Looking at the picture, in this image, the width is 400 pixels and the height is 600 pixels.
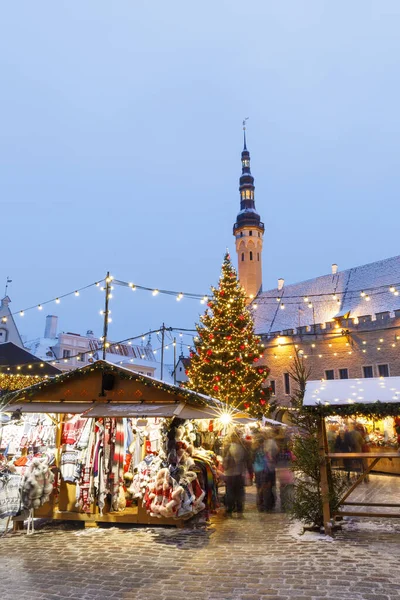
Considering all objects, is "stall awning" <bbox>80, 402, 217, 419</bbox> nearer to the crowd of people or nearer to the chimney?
the crowd of people

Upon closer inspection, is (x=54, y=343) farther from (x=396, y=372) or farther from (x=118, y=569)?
(x=118, y=569)

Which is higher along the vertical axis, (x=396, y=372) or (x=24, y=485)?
(x=396, y=372)

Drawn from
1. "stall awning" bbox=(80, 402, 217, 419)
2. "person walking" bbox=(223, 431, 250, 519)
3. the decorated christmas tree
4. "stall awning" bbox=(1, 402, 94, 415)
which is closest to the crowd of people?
"person walking" bbox=(223, 431, 250, 519)

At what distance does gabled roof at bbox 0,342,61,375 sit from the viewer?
55.5 feet

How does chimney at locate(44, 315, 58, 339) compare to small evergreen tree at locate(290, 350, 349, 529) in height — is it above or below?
above

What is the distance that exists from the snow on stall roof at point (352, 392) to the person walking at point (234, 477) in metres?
2.35

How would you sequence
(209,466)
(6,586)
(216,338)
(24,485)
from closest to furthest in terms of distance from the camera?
(6,586), (24,485), (209,466), (216,338)

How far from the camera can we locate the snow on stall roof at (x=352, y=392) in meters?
7.40

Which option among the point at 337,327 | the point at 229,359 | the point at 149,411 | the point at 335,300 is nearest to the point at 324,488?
the point at 149,411

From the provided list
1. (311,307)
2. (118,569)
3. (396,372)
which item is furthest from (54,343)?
(118,569)

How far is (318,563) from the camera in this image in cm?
589

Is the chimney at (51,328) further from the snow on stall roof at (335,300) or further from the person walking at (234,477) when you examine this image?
the person walking at (234,477)

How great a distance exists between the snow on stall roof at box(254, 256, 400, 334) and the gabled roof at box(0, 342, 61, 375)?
15.7 meters

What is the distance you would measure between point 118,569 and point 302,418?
4.22 m
